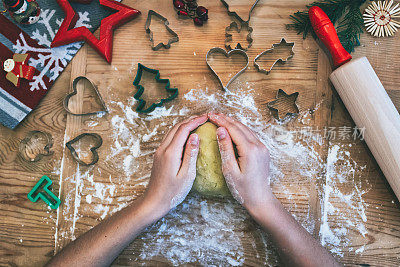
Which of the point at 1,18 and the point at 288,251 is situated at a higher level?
the point at 1,18

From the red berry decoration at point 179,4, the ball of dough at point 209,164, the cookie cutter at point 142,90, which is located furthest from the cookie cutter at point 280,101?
the red berry decoration at point 179,4

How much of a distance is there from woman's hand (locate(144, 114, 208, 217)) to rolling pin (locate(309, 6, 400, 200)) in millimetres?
638

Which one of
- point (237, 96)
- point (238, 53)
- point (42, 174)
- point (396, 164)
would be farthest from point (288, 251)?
point (42, 174)

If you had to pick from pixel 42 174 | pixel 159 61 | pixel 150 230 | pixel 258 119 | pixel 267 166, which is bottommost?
pixel 150 230

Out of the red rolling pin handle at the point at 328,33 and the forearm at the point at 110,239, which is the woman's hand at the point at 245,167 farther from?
the red rolling pin handle at the point at 328,33

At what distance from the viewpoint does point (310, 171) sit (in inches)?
50.8

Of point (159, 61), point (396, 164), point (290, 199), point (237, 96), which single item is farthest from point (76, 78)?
point (396, 164)

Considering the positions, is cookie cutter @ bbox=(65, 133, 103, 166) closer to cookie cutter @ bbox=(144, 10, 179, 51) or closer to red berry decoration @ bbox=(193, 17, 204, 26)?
cookie cutter @ bbox=(144, 10, 179, 51)

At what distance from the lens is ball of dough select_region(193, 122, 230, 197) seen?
1.16 metres

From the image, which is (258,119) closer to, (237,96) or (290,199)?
(237,96)

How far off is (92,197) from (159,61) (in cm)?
69

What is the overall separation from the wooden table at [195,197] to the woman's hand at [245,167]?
127 millimetres

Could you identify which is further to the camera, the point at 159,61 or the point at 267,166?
the point at 159,61

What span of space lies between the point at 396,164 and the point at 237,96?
71 cm
